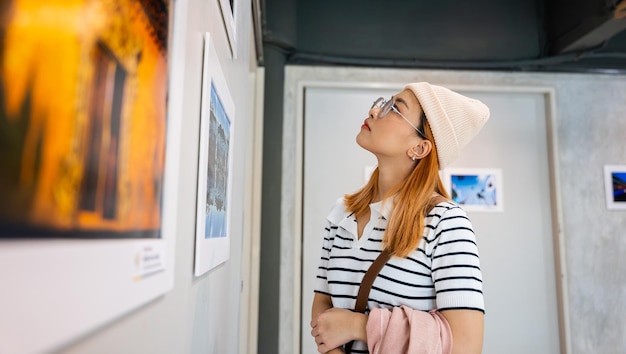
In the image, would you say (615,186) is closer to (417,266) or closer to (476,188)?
(476,188)

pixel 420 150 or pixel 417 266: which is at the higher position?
pixel 420 150

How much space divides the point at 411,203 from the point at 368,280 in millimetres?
244

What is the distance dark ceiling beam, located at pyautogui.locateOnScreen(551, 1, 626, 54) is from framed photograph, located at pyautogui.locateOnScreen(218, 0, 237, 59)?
2171 mm

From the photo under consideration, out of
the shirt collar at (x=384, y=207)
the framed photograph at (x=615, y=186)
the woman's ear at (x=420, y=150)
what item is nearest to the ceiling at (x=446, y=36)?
the framed photograph at (x=615, y=186)

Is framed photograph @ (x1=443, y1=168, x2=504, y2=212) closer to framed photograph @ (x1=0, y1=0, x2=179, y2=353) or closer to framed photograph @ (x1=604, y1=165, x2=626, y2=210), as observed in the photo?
framed photograph @ (x1=604, y1=165, x2=626, y2=210)

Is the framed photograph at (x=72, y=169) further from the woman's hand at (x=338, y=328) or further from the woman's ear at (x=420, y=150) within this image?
the woman's ear at (x=420, y=150)

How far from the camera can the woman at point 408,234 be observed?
3.19 ft

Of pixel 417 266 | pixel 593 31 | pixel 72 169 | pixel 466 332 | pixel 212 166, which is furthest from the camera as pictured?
pixel 593 31

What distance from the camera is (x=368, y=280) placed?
1079 millimetres

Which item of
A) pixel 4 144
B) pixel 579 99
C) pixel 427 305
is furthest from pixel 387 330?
pixel 579 99

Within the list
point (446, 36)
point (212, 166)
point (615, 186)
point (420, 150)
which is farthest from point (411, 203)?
point (615, 186)

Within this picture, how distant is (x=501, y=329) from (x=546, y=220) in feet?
2.45

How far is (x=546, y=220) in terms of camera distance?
2582 millimetres

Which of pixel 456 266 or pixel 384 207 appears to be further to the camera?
pixel 384 207
